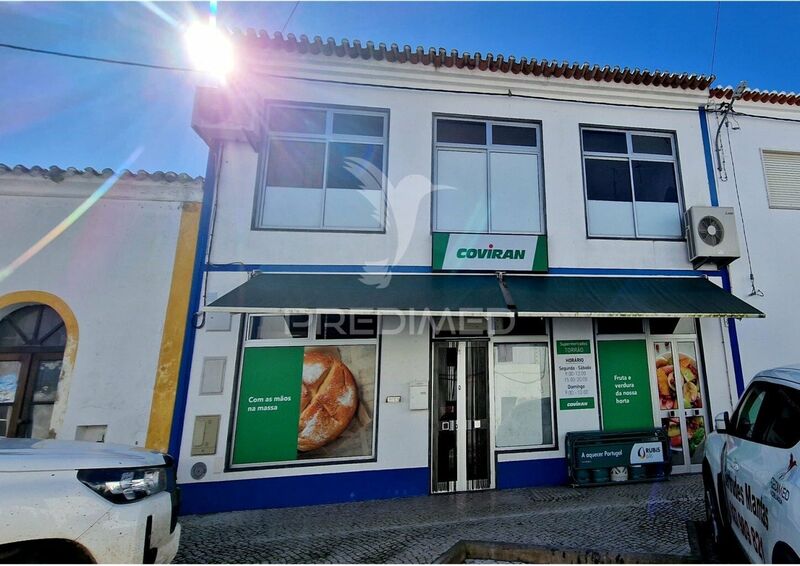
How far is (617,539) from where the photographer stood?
13.9ft

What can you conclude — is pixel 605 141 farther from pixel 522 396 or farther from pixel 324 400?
pixel 324 400

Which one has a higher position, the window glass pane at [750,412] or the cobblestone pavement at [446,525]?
the window glass pane at [750,412]

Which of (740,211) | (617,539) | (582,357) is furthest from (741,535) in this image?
(740,211)

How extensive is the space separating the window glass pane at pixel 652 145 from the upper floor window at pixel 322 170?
4.99m

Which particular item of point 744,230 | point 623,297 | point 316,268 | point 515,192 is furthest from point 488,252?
point 744,230

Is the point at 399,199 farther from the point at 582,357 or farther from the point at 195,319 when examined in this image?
the point at 582,357

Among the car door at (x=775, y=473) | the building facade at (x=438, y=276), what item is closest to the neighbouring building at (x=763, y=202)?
the building facade at (x=438, y=276)

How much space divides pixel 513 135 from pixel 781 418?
584 cm

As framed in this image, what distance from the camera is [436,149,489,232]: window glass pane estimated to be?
6773 mm

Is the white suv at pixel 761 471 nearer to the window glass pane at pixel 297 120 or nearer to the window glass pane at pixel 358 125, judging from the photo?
the window glass pane at pixel 358 125

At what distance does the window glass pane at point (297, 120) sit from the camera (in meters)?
6.72

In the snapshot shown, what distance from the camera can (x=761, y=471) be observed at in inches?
115

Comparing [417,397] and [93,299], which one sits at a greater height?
[93,299]

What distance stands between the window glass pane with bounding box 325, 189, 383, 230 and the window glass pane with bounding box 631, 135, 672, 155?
5234 mm
